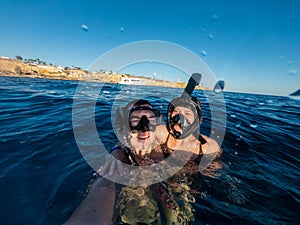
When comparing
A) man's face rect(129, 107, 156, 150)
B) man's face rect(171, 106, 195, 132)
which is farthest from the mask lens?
man's face rect(171, 106, 195, 132)

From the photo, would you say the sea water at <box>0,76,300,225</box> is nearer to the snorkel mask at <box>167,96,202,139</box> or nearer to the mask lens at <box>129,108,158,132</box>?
the snorkel mask at <box>167,96,202,139</box>

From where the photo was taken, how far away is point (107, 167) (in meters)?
2.60

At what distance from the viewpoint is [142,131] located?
118 inches

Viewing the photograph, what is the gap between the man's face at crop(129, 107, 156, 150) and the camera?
304cm

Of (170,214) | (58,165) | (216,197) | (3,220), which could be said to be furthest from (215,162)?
(3,220)

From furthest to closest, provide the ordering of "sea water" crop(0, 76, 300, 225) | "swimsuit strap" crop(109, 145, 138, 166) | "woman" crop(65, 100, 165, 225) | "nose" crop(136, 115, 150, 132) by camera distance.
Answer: "nose" crop(136, 115, 150, 132) → "swimsuit strap" crop(109, 145, 138, 166) → "sea water" crop(0, 76, 300, 225) → "woman" crop(65, 100, 165, 225)

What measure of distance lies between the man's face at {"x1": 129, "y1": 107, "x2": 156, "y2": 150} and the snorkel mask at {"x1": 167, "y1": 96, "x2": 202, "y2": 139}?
0.45 metres

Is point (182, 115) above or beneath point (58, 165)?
above

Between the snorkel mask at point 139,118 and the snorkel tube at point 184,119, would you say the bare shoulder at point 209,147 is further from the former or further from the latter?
the snorkel mask at point 139,118

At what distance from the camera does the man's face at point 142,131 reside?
3.04 m

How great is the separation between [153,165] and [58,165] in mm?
2095

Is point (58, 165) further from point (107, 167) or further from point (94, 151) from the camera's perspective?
point (107, 167)

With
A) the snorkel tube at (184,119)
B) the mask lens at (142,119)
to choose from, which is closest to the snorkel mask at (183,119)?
the snorkel tube at (184,119)

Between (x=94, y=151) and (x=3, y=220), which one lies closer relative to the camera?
(x=3, y=220)
